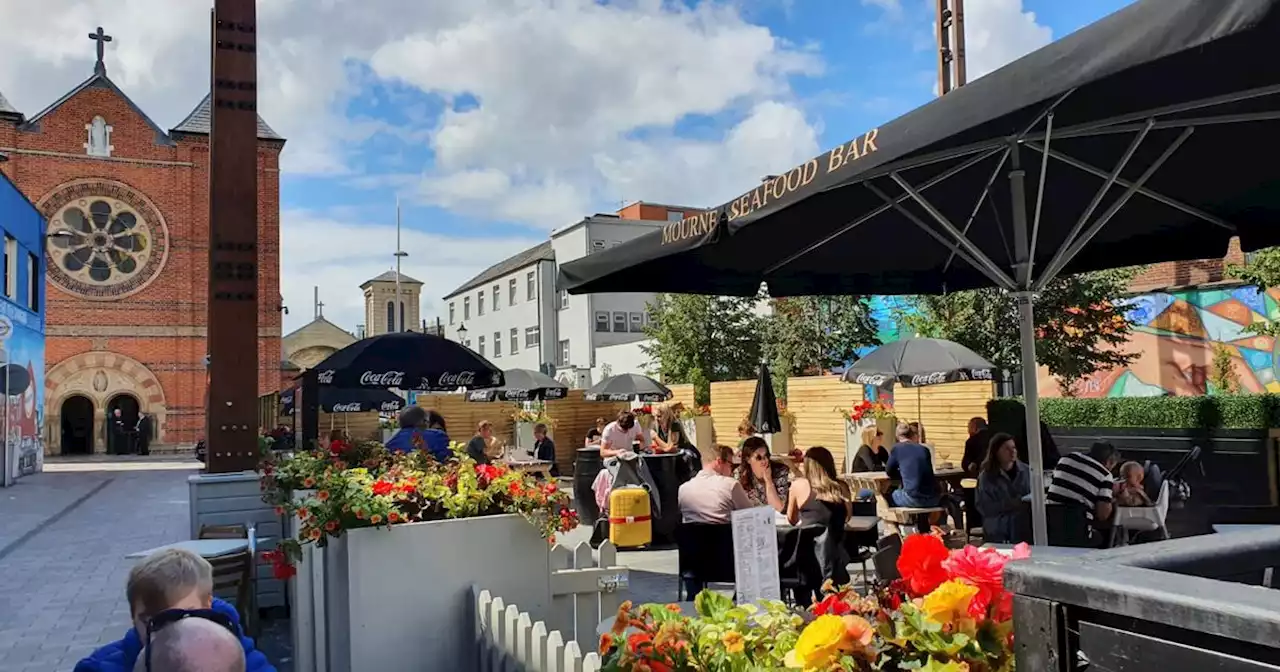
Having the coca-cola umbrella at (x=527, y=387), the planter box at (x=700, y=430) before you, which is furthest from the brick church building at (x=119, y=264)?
the planter box at (x=700, y=430)

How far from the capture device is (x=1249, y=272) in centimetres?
1318

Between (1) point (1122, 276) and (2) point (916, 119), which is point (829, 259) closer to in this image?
(2) point (916, 119)

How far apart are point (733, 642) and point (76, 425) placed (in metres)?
42.4

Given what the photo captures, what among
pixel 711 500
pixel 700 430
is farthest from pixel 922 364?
pixel 700 430

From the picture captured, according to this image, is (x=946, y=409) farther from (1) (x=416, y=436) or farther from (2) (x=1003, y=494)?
(1) (x=416, y=436)

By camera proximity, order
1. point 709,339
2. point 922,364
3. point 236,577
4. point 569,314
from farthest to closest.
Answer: point 569,314
point 709,339
point 922,364
point 236,577

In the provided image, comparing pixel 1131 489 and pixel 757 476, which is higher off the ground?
pixel 757 476

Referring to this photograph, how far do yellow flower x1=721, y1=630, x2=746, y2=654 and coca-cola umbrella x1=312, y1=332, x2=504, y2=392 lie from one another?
27.4ft

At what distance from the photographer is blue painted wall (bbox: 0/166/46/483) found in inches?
886

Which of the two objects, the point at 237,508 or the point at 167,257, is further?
the point at 167,257

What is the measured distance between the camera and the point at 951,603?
5.66ft

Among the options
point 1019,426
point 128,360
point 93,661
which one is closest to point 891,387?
point 1019,426

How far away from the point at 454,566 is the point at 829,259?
10.1 ft

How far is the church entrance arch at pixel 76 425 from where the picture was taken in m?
37.1
